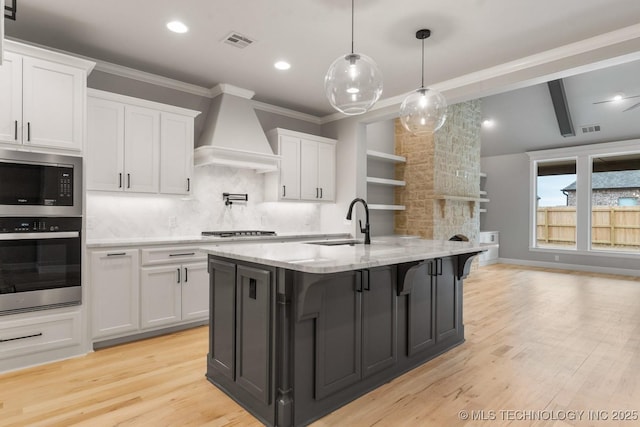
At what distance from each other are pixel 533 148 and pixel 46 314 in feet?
31.5

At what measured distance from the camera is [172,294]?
3775mm

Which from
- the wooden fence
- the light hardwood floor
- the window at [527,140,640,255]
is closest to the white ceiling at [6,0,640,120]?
the light hardwood floor

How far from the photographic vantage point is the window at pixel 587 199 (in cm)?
784

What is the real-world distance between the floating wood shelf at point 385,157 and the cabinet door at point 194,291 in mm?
3270

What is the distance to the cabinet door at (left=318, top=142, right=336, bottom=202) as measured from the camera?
18.0 ft

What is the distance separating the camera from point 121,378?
9.14 feet

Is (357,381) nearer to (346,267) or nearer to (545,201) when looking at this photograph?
(346,267)

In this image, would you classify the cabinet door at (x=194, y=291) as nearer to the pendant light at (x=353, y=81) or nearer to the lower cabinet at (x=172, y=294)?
the lower cabinet at (x=172, y=294)

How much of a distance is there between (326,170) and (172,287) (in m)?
2.77

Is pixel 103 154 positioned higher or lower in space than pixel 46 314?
higher

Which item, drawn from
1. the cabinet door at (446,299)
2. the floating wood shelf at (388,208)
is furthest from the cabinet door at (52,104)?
the floating wood shelf at (388,208)

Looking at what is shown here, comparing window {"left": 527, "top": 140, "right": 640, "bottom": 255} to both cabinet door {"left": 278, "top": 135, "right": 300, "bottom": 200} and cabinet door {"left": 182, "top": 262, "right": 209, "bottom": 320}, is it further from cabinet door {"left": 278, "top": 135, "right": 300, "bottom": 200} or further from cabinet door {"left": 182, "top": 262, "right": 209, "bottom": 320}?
cabinet door {"left": 182, "top": 262, "right": 209, "bottom": 320}

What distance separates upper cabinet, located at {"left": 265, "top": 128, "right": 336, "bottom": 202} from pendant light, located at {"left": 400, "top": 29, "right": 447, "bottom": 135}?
7.34 ft

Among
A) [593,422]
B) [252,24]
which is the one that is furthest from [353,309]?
[252,24]
